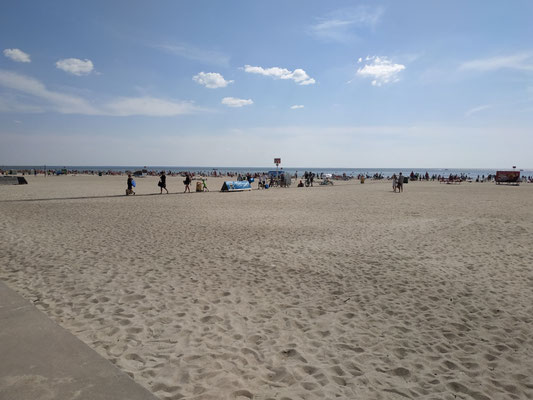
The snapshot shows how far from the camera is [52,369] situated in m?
3.02

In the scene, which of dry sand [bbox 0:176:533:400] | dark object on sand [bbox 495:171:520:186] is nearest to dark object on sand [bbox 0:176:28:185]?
dry sand [bbox 0:176:533:400]

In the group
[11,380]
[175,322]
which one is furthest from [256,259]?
[11,380]

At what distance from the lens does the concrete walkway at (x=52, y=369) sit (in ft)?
8.85

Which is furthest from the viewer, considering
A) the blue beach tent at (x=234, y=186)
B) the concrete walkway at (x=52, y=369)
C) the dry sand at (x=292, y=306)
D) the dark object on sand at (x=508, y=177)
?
the dark object on sand at (x=508, y=177)

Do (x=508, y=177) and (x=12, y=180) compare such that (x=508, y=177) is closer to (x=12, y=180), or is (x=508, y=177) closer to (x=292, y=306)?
(x=292, y=306)

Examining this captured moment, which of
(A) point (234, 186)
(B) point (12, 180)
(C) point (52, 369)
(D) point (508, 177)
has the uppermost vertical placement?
(D) point (508, 177)

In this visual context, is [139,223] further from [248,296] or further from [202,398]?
[202,398]

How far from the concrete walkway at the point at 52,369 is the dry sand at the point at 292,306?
41 cm

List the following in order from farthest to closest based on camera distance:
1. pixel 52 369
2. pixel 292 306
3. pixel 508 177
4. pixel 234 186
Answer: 1. pixel 508 177
2. pixel 234 186
3. pixel 292 306
4. pixel 52 369

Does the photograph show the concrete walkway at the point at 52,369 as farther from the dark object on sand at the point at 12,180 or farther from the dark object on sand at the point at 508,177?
the dark object on sand at the point at 508,177

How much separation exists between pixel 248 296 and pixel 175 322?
56.2 inches

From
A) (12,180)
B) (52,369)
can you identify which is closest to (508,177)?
(52,369)

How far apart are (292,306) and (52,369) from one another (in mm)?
3307

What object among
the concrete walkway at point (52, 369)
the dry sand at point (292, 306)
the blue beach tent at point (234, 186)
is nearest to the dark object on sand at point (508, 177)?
the blue beach tent at point (234, 186)
